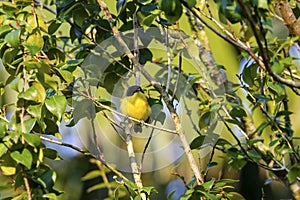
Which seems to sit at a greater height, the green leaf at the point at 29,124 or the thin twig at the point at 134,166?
the green leaf at the point at 29,124

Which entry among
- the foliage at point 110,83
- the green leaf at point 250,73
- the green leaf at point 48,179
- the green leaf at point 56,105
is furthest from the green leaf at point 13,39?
the green leaf at point 250,73

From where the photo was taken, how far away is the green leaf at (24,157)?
807mm

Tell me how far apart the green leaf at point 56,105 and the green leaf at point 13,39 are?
0.11 m

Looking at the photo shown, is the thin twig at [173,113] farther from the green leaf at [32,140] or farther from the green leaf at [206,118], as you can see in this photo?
the green leaf at [32,140]

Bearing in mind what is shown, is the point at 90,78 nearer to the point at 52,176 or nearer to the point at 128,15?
the point at 128,15

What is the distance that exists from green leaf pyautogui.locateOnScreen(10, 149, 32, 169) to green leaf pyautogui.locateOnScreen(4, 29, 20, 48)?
7.5 inches

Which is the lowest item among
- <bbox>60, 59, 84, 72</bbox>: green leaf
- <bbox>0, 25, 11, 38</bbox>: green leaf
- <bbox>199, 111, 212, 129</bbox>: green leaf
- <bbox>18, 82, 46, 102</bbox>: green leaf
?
<bbox>199, 111, 212, 129</bbox>: green leaf

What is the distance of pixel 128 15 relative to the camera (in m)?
1.17

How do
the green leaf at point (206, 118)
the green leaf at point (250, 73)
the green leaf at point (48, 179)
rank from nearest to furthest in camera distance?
the green leaf at point (48, 179)
the green leaf at point (250, 73)
the green leaf at point (206, 118)

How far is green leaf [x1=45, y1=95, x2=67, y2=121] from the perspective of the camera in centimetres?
87

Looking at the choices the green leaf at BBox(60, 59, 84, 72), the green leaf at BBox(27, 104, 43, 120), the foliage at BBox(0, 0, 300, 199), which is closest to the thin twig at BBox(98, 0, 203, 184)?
the foliage at BBox(0, 0, 300, 199)

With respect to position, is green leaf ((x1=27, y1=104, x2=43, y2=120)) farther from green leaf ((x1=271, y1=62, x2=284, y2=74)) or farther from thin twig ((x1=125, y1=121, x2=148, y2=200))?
green leaf ((x1=271, y1=62, x2=284, y2=74))

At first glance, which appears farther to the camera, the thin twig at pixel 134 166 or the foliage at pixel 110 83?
the thin twig at pixel 134 166

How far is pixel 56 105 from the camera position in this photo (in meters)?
0.88
